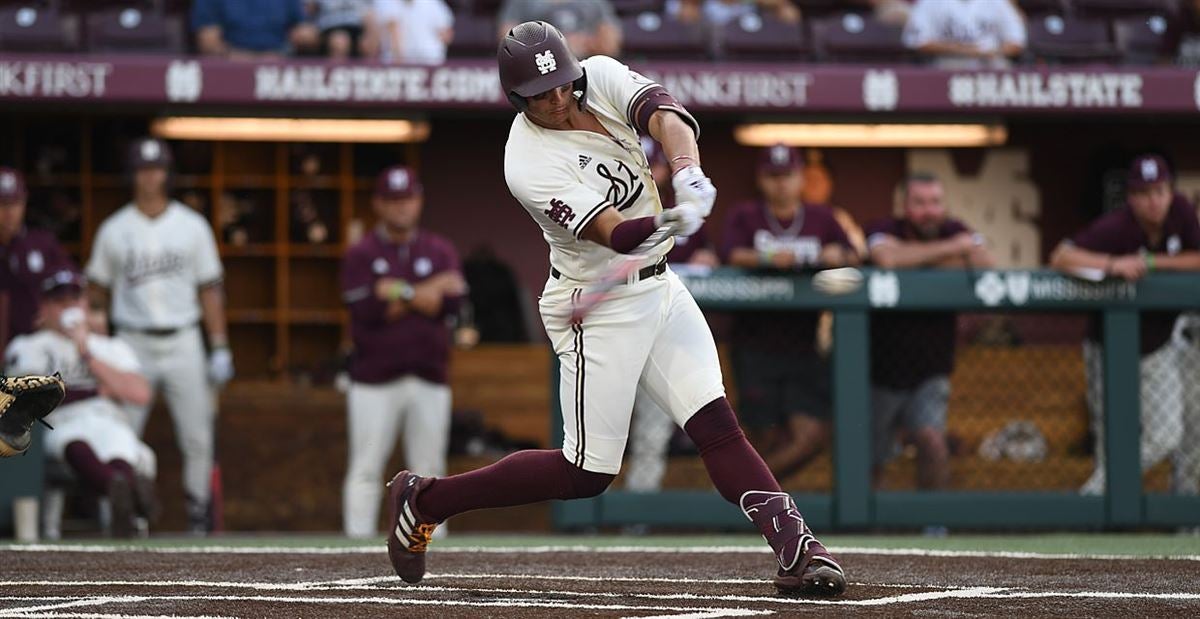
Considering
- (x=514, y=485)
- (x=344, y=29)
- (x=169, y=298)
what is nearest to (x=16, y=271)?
(x=169, y=298)

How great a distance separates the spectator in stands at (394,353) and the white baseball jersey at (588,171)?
4122mm

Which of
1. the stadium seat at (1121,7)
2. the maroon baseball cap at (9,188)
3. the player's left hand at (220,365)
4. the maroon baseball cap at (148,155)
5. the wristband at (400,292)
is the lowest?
the player's left hand at (220,365)

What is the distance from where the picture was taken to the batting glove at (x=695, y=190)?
14.9ft

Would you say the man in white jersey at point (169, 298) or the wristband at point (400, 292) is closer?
the wristband at point (400, 292)

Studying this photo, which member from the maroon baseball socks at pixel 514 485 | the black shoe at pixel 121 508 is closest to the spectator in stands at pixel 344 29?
A: the black shoe at pixel 121 508

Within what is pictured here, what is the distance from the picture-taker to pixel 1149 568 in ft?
18.4

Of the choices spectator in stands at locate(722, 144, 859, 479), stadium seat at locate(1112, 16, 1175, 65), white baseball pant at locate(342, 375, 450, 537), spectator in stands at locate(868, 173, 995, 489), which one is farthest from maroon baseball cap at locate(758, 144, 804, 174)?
stadium seat at locate(1112, 16, 1175, 65)

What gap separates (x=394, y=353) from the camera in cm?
913

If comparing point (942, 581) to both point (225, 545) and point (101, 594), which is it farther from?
point (225, 545)

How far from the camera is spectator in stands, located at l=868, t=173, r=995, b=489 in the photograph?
27.7 feet

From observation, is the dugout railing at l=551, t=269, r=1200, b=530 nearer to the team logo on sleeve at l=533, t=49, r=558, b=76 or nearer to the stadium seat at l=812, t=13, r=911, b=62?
the stadium seat at l=812, t=13, r=911, b=62

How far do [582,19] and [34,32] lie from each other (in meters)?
3.34

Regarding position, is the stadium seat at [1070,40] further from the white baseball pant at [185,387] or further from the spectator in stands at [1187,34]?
the white baseball pant at [185,387]

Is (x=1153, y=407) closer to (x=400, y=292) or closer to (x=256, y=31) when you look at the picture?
(x=400, y=292)
